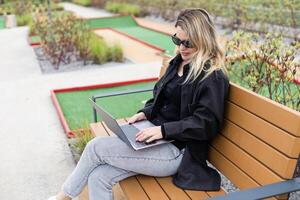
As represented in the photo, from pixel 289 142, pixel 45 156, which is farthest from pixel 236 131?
pixel 45 156

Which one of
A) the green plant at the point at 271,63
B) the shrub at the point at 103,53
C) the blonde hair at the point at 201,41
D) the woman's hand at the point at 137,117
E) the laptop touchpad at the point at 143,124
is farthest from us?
the shrub at the point at 103,53

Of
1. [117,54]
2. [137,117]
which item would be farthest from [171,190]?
[117,54]

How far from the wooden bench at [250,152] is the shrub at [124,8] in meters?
17.5

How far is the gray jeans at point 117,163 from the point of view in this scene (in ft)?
8.10

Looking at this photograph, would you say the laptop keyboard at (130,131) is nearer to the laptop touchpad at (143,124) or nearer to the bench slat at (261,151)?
the laptop touchpad at (143,124)

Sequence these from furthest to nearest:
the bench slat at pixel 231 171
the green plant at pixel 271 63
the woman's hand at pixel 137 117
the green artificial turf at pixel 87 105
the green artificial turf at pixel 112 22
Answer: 1. the green artificial turf at pixel 112 22
2. the green artificial turf at pixel 87 105
3. the green plant at pixel 271 63
4. the woman's hand at pixel 137 117
5. the bench slat at pixel 231 171

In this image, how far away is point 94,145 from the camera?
2549 mm

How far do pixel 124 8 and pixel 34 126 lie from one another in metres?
16.2

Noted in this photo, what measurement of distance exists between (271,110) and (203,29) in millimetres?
745

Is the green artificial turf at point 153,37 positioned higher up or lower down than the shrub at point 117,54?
lower down

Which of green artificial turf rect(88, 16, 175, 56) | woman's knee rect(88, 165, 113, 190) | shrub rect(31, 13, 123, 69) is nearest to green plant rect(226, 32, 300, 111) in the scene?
woman's knee rect(88, 165, 113, 190)

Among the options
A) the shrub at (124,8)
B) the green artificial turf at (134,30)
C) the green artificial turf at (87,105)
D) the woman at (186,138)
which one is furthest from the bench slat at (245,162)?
the shrub at (124,8)

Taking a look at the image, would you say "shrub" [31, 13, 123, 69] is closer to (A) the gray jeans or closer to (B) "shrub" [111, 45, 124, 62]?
(B) "shrub" [111, 45, 124, 62]

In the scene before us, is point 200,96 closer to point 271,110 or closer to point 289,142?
point 271,110
